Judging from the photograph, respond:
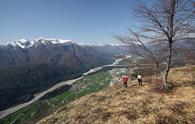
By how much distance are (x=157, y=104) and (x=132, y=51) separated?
581cm

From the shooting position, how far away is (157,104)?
1666 centimetres

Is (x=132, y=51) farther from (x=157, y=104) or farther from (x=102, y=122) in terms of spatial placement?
(x=102, y=122)

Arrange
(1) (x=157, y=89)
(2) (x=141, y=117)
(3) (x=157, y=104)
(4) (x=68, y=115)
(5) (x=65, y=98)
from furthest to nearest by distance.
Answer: (5) (x=65, y=98) → (1) (x=157, y=89) → (4) (x=68, y=115) → (3) (x=157, y=104) → (2) (x=141, y=117)

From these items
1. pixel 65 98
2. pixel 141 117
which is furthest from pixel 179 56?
pixel 65 98

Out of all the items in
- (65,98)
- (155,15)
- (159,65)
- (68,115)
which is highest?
(155,15)

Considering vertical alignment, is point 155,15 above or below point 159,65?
above

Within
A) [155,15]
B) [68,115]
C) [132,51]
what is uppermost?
[155,15]

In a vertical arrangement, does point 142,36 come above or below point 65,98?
above

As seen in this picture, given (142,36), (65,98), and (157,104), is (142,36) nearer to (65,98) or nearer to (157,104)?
(157,104)

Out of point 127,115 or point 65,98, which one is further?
point 65,98

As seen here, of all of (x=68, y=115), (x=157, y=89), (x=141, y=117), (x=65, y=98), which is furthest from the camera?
(x=65, y=98)

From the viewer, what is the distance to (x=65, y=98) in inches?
7023

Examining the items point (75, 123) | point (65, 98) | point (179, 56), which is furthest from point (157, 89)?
point (65, 98)

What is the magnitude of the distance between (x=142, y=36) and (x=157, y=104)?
268 inches
